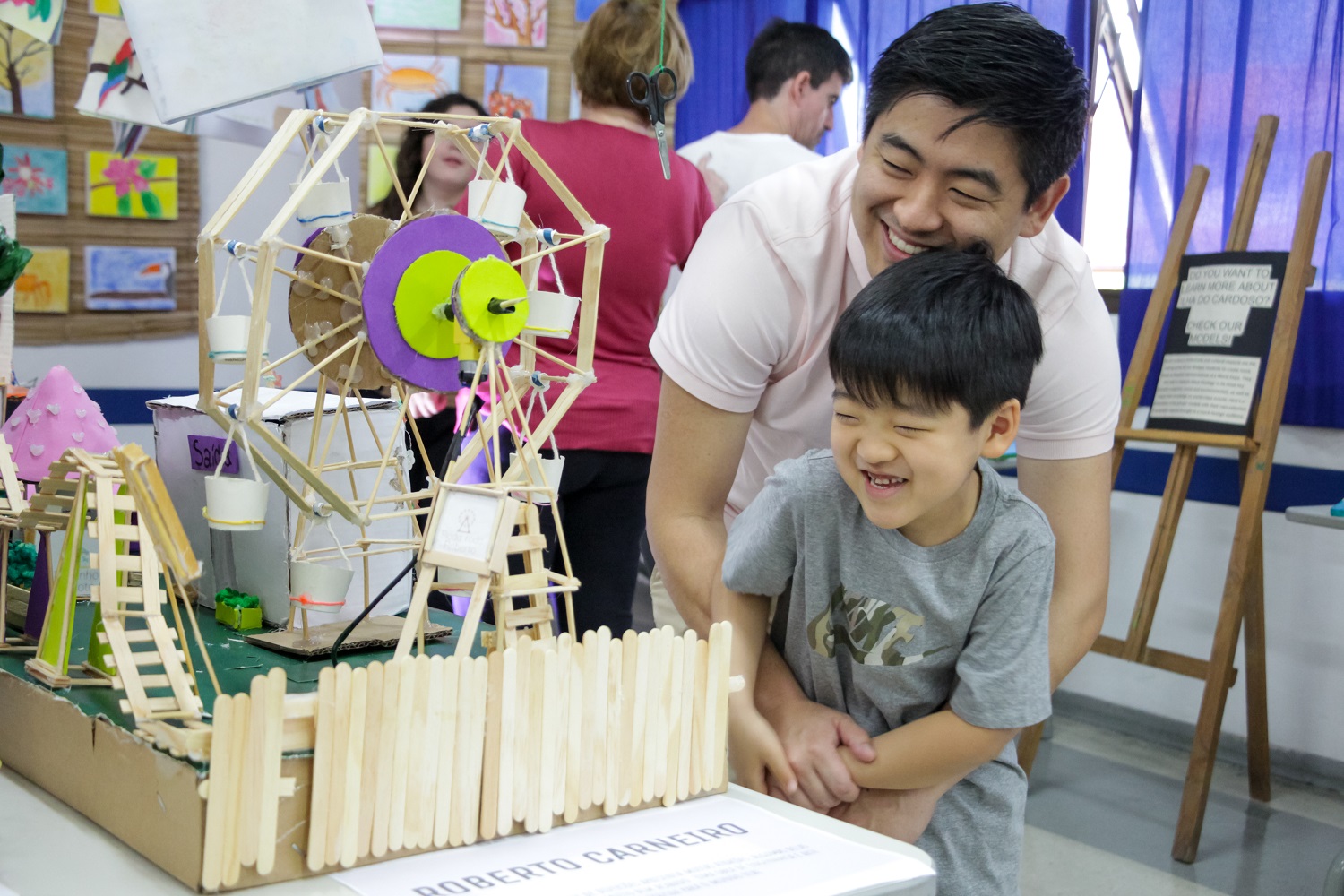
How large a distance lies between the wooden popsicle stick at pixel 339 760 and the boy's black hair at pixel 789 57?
2.68 metres

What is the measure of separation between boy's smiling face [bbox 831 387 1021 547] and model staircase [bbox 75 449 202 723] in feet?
1.72

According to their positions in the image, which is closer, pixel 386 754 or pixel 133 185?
pixel 386 754

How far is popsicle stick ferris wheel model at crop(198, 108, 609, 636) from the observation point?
3.04 feet

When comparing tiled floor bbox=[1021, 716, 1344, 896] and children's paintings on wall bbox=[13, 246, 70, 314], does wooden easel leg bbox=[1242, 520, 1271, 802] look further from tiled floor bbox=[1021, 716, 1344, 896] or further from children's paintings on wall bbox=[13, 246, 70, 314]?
children's paintings on wall bbox=[13, 246, 70, 314]

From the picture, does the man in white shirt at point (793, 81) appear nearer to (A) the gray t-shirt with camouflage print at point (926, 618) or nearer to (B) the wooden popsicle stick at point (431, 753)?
(A) the gray t-shirt with camouflage print at point (926, 618)

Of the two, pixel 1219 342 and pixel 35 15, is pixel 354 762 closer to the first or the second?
pixel 35 15

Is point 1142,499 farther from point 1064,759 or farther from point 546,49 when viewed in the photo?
point 546,49

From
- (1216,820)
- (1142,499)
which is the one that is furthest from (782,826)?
(1142,499)

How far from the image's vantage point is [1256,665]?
282cm

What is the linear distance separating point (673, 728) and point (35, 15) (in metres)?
0.96

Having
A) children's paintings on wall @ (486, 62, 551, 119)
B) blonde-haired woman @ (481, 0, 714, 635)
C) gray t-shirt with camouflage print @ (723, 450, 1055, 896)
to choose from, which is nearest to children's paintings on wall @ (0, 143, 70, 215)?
children's paintings on wall @ (486, 62, 551, 119)

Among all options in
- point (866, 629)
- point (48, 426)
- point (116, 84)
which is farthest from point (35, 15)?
point (866, 629)

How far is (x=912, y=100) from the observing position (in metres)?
1.07

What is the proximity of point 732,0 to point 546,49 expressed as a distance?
1.14m
